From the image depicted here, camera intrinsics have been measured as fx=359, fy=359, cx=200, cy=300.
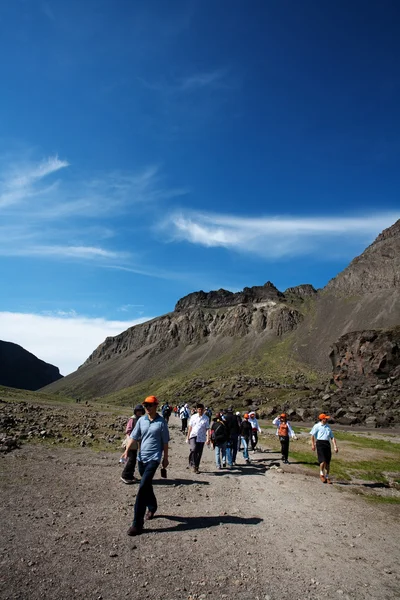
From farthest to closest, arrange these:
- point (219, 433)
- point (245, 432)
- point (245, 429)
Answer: point (245, 429)
point (245, 432)
point (219, 433)

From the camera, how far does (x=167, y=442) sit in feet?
25.6

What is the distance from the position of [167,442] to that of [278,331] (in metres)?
151

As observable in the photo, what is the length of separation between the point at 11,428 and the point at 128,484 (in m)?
12.4

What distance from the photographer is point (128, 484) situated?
11281mm

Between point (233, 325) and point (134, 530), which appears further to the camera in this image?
point (233, 325)

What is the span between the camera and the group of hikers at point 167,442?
24.8 feet

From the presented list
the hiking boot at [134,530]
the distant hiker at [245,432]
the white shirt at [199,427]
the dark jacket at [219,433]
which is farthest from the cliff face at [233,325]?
the hiking boot at [134,530]

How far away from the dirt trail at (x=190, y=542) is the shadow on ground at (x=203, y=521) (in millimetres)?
25

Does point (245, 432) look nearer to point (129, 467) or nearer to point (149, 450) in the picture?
point (129, 467)

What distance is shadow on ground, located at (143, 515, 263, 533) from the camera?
767 centimetres

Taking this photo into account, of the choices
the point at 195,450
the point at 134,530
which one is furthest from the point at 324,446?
the point at 134,530

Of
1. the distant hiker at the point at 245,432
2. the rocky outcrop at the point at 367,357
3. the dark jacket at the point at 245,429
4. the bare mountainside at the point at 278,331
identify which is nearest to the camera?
the distant hiker at the point at 245,432

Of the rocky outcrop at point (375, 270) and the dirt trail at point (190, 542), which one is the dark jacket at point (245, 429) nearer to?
the dirt trail at point (190, 542)

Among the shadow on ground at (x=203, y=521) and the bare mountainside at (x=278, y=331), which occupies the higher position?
the bare mountainside at (x=278, y=331)
